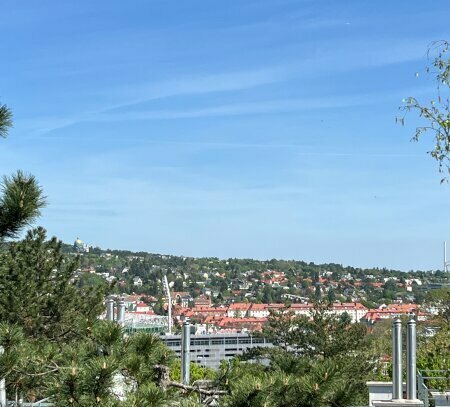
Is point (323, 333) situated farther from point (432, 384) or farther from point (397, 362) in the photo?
point (397, 362)

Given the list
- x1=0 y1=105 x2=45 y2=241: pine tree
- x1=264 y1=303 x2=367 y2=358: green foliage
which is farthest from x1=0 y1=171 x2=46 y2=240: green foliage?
x1=264 y1=303 x2=367 y2=358: green foliage

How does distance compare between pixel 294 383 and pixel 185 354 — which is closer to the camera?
pixel 294 383

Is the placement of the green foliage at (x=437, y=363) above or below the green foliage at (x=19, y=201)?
below

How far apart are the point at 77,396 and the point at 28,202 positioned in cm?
195

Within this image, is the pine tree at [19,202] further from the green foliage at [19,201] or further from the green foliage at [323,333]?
the green foliage at [323,333]

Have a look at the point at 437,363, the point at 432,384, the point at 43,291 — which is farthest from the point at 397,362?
the point at 43,291

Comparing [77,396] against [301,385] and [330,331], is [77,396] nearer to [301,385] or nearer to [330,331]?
[301,385]

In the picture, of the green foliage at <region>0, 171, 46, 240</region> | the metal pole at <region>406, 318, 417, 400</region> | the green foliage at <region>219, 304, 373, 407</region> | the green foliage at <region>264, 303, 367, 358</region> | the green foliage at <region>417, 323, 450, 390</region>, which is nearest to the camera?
→ the green foliage at <region>219, 304, 373, 407</region>

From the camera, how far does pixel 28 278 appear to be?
46.3ft

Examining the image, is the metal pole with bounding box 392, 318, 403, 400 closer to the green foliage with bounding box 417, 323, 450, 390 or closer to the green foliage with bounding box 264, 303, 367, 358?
the green foliage with bounding box 417, 323, 450, 390

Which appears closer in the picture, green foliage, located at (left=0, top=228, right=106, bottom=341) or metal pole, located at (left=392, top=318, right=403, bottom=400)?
metal pole, located at (left=392, top=318, right=403, bottom=400)

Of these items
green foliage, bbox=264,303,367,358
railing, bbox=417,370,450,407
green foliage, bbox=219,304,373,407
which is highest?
green foliage, bbox=264,303,367,358

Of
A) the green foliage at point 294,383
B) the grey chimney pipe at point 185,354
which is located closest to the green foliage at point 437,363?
the grey chimney pipe at point 185,354

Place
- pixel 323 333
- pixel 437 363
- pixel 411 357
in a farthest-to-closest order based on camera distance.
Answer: pixel 323 333
pixel 437 363
pixel 411 357
